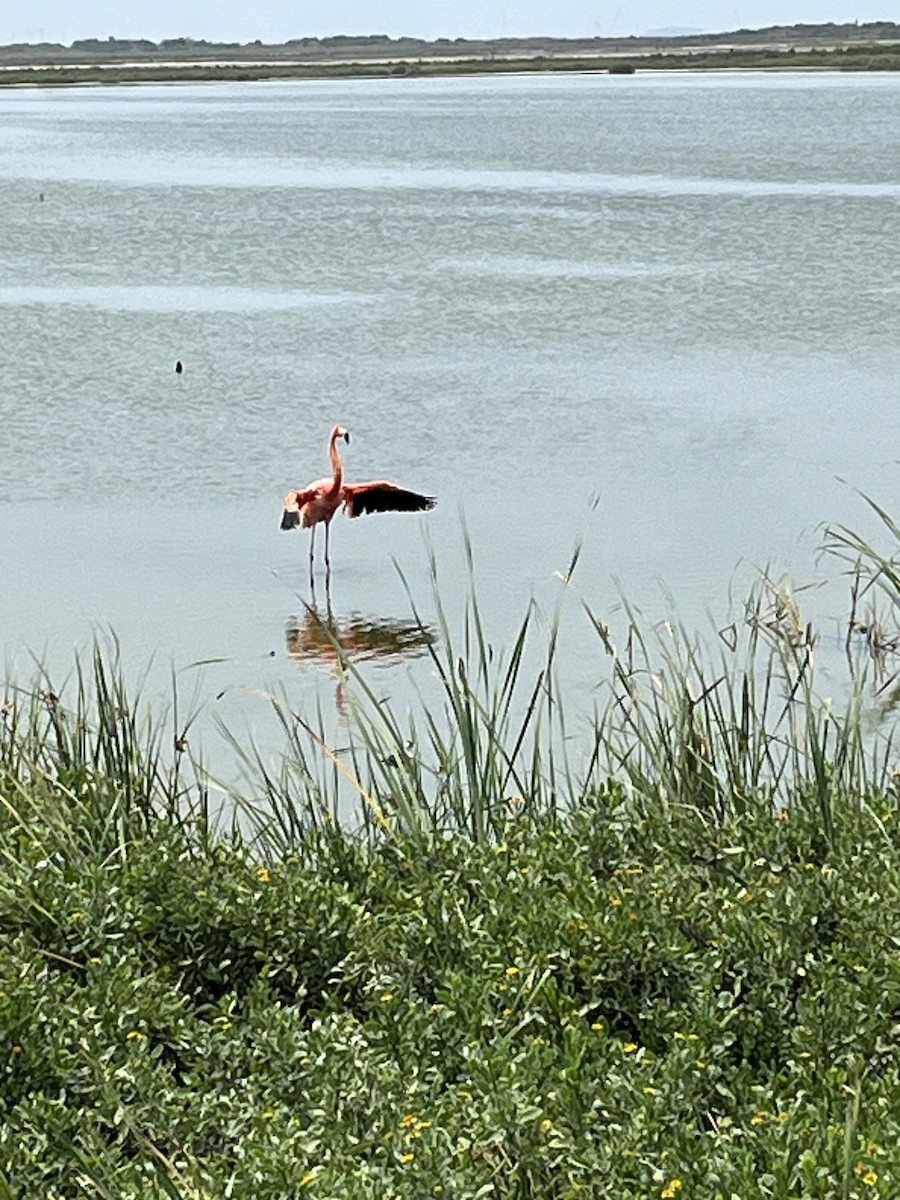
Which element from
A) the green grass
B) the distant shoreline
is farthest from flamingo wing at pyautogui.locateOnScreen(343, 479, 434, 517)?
the distant shoreline

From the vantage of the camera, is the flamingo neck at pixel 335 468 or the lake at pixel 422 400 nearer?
the lake at pixel 422 400

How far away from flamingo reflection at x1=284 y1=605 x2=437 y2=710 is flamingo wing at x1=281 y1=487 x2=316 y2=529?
650 millimetres

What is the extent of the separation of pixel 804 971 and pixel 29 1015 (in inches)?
48.0

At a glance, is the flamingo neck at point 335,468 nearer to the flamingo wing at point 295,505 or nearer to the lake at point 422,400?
the flamingo wing at point 295,505

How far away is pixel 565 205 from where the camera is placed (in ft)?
70.5

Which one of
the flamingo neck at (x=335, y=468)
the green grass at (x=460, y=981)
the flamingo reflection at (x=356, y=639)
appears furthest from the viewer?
the flamingo neck at (x=335, y=468)

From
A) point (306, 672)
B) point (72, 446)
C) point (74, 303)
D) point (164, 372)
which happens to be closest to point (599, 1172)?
point (306, 672)

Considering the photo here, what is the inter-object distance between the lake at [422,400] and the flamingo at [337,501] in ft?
0.57

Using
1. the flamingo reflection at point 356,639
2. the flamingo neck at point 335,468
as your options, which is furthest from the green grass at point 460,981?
the flamingo neck at point 335,468

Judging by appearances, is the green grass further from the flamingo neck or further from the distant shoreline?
the distant shoreline

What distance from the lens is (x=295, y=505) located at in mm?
7535

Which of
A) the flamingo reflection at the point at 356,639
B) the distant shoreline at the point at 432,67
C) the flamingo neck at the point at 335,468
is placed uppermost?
the distant shoreline at the point at 432,67

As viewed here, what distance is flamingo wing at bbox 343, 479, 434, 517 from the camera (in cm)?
745

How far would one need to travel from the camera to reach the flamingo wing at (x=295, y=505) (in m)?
7.50
